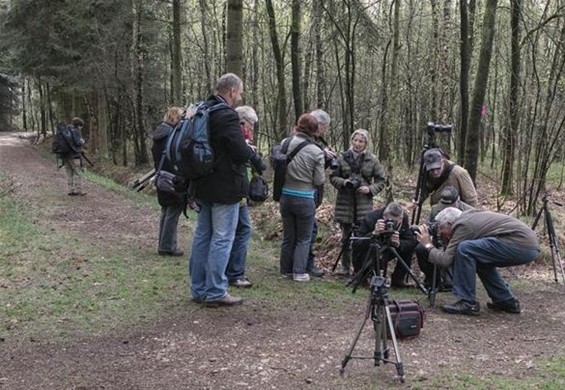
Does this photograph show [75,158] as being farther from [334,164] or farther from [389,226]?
[389,226]

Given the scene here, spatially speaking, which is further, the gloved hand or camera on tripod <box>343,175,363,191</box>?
camera on tripod <box>343,175,363,191</box>

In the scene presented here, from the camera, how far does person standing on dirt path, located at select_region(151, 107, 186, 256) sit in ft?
24.8

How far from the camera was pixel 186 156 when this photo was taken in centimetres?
527

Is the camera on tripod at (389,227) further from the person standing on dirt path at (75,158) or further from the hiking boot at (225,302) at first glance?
the person standing on dirt path at (75,158)

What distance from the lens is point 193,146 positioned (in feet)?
17.2

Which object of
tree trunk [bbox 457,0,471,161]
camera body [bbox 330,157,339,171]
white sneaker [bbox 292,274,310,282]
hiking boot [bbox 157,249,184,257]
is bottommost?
white sneaker [bbox 292,274,310,282]

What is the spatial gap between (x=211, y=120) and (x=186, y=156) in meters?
0.41

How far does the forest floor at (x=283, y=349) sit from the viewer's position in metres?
4.21

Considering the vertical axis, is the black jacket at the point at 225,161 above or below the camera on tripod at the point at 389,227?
above

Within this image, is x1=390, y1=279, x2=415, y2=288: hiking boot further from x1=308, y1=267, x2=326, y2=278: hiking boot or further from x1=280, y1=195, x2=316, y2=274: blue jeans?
x1=280, y1=195, x2=316, y2=274: blue jeans

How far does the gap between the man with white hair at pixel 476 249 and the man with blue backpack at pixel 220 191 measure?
2013mm

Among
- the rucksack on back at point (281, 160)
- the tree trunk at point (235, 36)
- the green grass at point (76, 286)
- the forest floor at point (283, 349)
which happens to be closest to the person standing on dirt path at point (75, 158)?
the green grass at point (76, 286)

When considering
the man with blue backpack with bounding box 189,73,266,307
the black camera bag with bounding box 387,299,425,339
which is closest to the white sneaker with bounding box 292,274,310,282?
the man with blue backpack with bounding box 189,73,266,307

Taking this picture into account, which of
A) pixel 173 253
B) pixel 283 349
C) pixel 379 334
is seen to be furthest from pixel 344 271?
pixel 379 334
